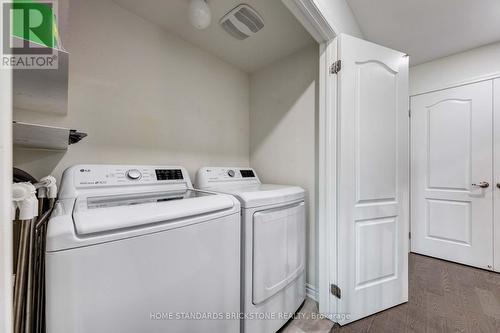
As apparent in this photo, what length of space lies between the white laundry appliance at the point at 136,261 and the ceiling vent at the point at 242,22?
4.30 ft

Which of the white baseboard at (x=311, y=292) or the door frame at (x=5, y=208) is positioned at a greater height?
the door frame at (x=5, y=208)

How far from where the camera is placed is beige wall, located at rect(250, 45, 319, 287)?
1757mm

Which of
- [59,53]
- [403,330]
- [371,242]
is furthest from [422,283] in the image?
[59,53]

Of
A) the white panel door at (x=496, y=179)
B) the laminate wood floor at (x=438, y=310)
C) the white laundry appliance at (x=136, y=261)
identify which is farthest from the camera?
the white panel door at (x=496, y=179)

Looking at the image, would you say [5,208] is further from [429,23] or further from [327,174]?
[429,23]

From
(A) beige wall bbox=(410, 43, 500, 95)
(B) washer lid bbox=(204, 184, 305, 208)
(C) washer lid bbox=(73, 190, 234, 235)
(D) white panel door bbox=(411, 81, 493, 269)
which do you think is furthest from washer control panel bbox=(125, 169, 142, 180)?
(A) beige wall bbox=(410, 43, 500, 95)

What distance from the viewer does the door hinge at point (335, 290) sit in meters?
1.46

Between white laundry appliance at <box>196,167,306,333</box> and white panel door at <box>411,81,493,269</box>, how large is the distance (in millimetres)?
1975

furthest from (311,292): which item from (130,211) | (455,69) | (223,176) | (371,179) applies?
(455,69)

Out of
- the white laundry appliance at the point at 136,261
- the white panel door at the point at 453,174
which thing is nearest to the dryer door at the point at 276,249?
the white laundry appliance at the point at 136,261

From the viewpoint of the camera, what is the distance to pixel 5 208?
0.34 m

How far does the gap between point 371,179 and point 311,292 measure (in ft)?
3.50

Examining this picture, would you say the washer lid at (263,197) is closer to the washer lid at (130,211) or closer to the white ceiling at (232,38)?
the washer lid at (130,211)

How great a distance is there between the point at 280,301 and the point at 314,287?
0.52 m
